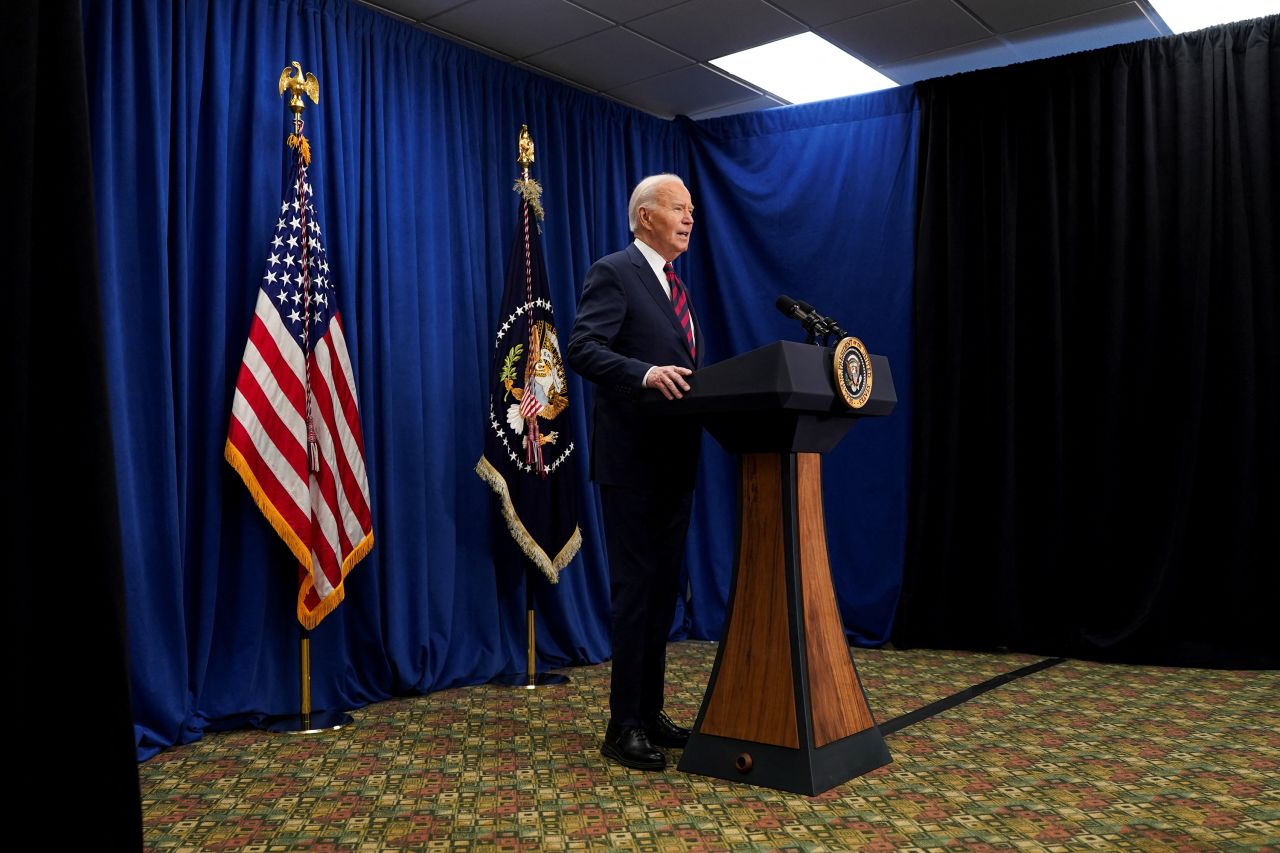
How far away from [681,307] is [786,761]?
1.25 meters

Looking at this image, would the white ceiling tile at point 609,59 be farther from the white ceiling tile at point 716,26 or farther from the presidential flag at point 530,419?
the presidential flag at point 530,419

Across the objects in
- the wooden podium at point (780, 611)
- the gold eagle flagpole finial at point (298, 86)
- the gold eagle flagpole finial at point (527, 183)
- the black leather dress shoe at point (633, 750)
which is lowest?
the black leather dress shoe at point (633, 750)

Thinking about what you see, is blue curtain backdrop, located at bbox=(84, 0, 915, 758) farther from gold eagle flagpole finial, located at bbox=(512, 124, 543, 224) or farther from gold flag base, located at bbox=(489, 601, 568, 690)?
gold eagle flagpole finial, located at bbox=(512, 124, 543, 224)

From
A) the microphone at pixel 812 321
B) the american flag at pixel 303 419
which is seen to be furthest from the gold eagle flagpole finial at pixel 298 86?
the microphone at pixel 812 321

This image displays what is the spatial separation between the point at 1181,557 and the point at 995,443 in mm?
891

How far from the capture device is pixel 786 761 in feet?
7.94

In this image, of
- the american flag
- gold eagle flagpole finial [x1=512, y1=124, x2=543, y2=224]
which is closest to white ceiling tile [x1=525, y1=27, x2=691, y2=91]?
gold eagle flagpole finial [x1=512, y1=124, x2=543, y2=224]

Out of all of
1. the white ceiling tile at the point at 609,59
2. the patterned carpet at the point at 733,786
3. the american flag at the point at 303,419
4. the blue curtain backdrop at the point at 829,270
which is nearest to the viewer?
the patterned carpet at the point at 733,786

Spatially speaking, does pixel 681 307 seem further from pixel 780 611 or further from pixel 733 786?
pixel 733 786

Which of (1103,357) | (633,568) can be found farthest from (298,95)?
(1103,357)

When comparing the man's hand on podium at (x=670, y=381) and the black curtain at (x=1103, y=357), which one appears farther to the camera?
the black curtain at (x=1103, y=357)

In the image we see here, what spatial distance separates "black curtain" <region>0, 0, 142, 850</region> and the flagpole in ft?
8.50

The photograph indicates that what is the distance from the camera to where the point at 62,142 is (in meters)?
0.79

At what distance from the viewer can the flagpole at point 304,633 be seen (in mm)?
3264
